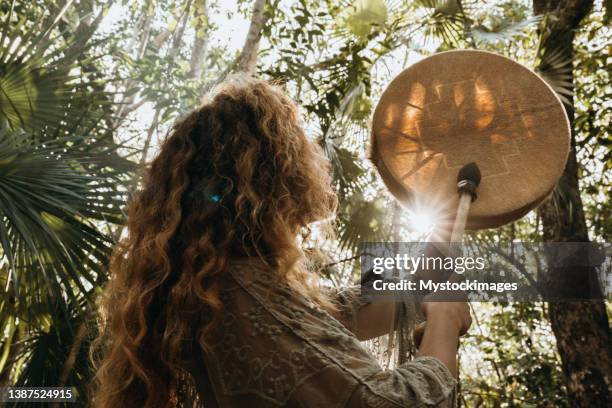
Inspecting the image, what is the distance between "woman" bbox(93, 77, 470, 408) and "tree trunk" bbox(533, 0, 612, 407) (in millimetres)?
2494

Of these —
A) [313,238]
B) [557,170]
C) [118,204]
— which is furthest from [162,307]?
[118,204]

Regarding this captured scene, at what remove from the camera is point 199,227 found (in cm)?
121

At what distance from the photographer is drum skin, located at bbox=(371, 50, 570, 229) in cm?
154

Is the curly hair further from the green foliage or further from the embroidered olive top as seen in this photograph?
the green foliage

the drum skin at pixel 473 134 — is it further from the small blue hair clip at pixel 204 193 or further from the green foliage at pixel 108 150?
the small blue hair clip at pixel 204 193

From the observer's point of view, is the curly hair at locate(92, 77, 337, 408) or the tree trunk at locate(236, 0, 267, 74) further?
the tree trunk at locate(236, 0, 267, 74)

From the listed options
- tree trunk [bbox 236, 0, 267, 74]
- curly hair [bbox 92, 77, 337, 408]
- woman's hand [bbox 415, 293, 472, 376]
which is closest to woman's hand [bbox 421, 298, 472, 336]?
woman's hand [bbox 415, 293, 472, 376]

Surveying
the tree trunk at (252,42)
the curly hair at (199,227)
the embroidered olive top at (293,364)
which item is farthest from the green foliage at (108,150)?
the embroidered olive top at (293,364)

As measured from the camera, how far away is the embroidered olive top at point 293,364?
1.01m

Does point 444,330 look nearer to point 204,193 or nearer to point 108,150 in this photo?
point 204,193

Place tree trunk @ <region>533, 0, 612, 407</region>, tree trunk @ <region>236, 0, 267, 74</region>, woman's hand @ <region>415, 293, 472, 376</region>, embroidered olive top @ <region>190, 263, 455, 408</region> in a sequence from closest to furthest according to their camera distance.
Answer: embroidered olive top @ <region>190, 263, 455, 408</region>, woman's hand @ <region>415, 293, 472, 376</region>, tree trunk @ <region>533, 0, 612, 407</region>, tree trunk @ <region>236, 0, 267, 74</region>

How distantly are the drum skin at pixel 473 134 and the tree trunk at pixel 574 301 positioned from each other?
2.00 metres

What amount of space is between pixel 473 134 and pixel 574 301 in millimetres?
2297

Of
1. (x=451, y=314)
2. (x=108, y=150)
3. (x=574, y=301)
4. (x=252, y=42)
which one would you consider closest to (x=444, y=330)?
(x=451, y=314)
